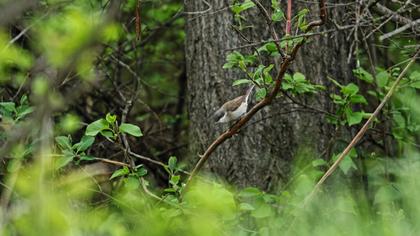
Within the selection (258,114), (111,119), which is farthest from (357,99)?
(111,119)

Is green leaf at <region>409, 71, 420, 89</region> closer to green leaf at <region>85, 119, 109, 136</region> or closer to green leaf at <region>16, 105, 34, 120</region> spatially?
green leaf at <region>85, 119, 109, 136</region>

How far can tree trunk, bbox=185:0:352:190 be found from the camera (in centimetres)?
404

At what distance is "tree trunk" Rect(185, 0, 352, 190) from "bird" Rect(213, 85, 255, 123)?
0.76ft

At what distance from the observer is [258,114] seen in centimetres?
409

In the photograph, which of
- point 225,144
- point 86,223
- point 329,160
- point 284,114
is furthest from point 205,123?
point 86,223

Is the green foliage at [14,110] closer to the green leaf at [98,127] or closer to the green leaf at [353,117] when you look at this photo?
the green leaf at [98,127]

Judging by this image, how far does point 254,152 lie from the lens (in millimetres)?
4062

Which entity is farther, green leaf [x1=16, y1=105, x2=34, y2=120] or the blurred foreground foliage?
green leaf [x1=16, y1=105, x2=34, y2=120]

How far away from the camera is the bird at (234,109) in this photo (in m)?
3.70

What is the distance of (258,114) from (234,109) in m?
0.39

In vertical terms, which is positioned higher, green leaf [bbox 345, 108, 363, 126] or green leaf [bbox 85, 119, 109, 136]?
green leaf [bbox 85, 119, 109, 136]

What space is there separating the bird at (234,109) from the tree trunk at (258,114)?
0.76 ft

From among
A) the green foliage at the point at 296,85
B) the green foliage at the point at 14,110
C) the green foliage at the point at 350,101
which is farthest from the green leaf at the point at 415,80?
the green foliage at the point at 14,110

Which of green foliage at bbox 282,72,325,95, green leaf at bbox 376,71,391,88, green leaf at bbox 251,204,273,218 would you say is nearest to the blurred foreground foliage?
green leaf at bbox 251,204,273,218
